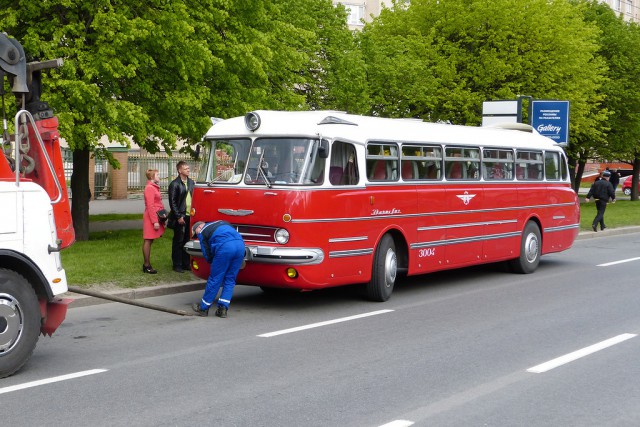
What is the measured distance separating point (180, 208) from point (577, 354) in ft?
24.7

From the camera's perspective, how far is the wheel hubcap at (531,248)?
16.3 metres

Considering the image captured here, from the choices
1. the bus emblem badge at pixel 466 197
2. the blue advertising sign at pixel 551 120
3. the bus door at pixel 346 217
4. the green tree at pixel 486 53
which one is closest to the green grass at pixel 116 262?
the bus door at pixel 346 217

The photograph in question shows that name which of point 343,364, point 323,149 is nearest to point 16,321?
point 343,364

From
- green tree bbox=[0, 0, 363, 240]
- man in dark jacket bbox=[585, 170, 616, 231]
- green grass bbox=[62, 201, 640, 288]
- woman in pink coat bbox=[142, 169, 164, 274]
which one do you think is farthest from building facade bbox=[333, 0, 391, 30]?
woman in pink coat bbox=[142, 169, 164, 274]

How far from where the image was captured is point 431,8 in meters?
36.2

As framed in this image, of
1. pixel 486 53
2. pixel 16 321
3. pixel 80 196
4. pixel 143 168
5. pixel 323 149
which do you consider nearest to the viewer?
pixel 16 321

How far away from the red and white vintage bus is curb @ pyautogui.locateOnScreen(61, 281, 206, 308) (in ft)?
2.97

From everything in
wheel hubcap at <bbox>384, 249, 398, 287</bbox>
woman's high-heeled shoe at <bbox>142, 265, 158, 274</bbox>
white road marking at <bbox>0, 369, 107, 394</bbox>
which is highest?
wheel hubcap at <bbox>384, 249, 398, 287</bbox>

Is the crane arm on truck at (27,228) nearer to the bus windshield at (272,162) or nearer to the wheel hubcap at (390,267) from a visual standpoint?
the bus windshield at (272,162)

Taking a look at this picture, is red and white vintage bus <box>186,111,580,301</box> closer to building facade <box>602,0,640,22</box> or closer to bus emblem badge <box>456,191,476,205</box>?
bus emblem badge <box>456,191,476,205</box>

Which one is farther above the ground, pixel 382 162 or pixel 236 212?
pixel 382 162

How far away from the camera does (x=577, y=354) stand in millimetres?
8484

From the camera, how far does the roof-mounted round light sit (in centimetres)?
1166

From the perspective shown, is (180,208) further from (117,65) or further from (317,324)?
(317,324)
